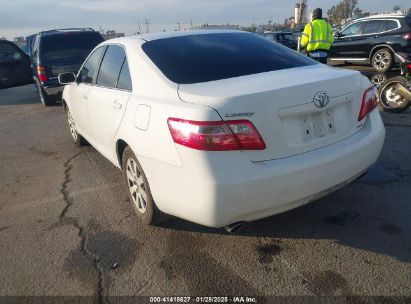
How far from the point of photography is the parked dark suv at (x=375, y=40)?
10945mm

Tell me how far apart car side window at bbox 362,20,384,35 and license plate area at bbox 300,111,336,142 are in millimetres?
10611

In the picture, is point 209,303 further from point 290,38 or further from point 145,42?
point 290,38

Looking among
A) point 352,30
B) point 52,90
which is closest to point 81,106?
point 52,90

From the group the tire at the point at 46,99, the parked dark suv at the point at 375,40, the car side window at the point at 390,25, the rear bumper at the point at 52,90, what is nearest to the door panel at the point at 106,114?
the rear bumper at the point at 52,90

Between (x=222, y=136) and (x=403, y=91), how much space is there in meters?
5.16

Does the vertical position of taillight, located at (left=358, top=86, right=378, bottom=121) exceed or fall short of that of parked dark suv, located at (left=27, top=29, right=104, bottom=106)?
it exceeds it

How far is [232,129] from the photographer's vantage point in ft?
7.55

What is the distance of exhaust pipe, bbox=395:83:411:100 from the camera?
6.15m

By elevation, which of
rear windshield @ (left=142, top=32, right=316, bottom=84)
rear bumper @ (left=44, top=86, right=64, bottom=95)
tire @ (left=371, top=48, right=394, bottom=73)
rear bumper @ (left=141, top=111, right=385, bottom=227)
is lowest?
rear bumper @ (left=44, top=86, right=64, bottom=95)

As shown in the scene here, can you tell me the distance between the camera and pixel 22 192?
4320mm

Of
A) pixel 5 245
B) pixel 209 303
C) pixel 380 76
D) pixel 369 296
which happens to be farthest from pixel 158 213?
pixel 380 76

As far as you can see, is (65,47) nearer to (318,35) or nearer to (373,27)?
(318,35)

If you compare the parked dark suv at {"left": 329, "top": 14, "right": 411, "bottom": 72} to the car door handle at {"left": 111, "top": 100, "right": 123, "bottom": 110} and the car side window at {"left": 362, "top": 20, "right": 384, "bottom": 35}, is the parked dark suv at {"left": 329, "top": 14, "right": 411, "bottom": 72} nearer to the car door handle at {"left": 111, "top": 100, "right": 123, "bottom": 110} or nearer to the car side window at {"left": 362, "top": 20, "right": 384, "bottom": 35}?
the car side window at {"left": 362, "top": 20, "right": 384, "bottom": 35}

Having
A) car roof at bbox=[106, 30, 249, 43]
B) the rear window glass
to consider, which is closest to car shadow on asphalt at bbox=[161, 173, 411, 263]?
car roof at bbox=[106, 30, 249, 43]
